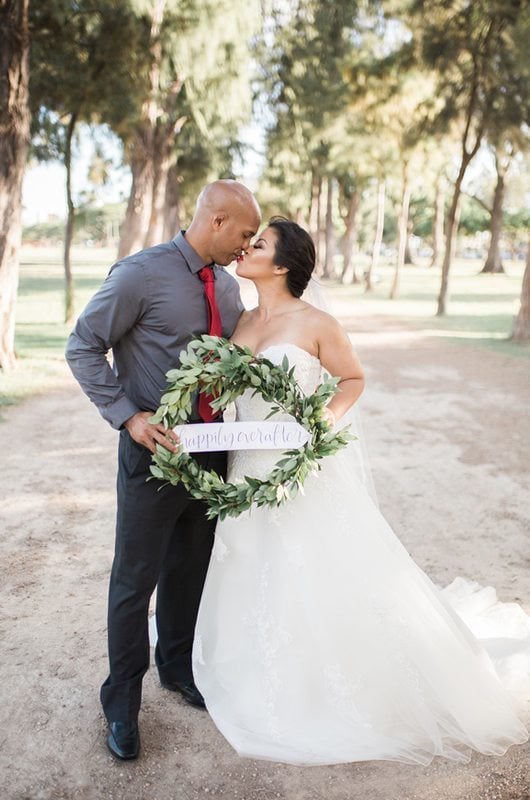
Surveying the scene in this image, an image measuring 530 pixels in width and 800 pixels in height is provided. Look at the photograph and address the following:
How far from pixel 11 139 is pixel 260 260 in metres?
9.24

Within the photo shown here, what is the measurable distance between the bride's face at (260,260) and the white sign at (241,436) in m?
0.68

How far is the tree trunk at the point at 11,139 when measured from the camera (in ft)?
35.2

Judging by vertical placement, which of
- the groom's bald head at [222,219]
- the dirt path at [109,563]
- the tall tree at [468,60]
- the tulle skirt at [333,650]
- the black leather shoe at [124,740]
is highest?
the tall tree at [468,60]

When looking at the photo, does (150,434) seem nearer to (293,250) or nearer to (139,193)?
(293,250)

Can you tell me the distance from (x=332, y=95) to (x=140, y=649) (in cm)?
2186

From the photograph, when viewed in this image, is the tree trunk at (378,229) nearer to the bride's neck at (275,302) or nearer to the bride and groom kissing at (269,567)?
the bride's neck at (275,302)

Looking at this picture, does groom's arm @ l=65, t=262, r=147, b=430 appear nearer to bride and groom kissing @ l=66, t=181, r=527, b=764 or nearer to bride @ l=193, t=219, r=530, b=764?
bride and groom kissing @ l=66, t=181, r=527, b=764

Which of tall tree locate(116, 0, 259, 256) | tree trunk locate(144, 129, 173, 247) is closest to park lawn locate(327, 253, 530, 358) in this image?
tall tree locate(116, 0, 259, 256)

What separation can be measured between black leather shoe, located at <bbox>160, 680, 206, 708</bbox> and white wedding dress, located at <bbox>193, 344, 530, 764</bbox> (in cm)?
22

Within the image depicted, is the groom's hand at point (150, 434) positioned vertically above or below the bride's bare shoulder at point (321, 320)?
below

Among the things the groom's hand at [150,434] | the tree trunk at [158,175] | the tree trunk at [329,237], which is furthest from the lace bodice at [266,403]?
the tree trunk at [329,237]

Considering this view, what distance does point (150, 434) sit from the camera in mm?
2980

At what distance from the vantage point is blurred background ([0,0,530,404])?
1269 cm

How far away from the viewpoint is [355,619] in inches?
130
